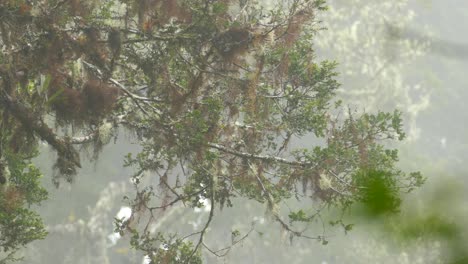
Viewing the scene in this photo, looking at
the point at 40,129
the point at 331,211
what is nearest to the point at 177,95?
the point at 40,129

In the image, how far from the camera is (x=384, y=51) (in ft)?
94.3

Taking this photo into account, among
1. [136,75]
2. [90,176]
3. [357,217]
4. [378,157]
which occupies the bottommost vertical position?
[378,157]

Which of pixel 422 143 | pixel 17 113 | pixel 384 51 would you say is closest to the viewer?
pixel 17 113

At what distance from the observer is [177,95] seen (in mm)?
6523

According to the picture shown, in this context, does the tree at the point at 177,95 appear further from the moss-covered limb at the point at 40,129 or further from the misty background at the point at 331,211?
the misty background at the point at 331,211

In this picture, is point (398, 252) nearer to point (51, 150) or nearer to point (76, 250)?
point (76, 250)

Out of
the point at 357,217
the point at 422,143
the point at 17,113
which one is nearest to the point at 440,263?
the point at 357,217

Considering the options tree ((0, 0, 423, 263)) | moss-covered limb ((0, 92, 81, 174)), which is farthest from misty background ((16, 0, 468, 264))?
moss-covered limb ((0, 92, 81, 174))

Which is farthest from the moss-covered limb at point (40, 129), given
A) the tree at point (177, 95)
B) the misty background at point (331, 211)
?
the misty background at point (331, 211)

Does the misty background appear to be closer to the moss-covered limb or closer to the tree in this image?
the tree

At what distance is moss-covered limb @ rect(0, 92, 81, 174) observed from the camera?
222 inches

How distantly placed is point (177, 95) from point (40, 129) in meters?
1.50

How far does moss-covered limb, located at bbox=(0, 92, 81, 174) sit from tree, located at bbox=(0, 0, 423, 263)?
1 cm

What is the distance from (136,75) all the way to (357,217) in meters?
18.9
